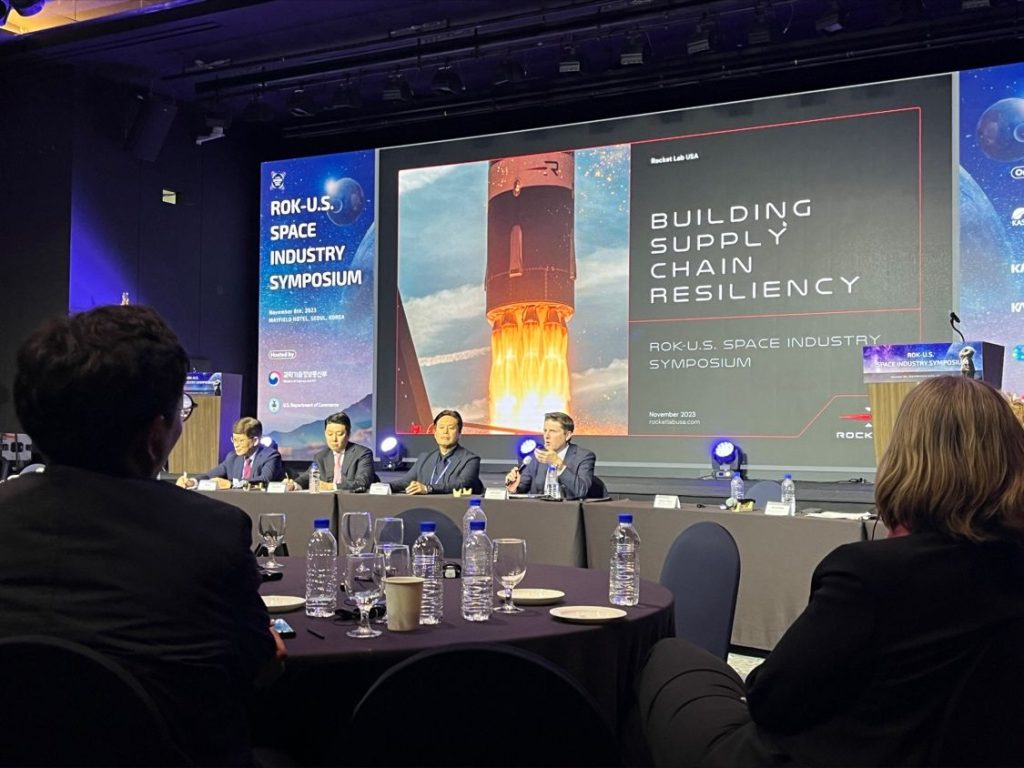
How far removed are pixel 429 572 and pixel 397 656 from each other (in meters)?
0.50

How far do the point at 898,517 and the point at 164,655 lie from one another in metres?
1.21

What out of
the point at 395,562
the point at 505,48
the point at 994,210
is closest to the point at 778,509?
the point at 395,562

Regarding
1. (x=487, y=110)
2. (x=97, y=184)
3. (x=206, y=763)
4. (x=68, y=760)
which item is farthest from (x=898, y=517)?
(x=97, y=184)

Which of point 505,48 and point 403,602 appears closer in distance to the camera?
point 403,602

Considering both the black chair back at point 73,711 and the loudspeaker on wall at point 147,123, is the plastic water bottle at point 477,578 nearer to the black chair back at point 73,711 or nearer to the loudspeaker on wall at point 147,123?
the black chair back at point 73,711

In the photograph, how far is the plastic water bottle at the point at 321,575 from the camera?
2371 mm

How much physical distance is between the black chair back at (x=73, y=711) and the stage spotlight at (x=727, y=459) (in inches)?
237

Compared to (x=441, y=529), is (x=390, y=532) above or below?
Result: above

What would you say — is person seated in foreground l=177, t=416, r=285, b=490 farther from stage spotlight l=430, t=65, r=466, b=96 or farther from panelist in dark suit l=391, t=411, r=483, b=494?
stage spotlight l=430, t=65, r=466, b=96

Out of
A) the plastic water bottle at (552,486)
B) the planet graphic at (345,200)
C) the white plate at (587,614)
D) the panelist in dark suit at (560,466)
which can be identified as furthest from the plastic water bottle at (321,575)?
the planet graphic at (345,200)

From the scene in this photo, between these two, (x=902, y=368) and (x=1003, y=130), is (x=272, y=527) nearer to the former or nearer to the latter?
(x=902, y=368)

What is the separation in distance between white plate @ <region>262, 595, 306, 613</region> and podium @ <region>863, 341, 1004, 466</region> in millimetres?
3122

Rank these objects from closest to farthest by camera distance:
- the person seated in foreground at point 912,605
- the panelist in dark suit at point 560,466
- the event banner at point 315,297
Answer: the person seated in foreground at point 912,605, the panelist in dark suit at point 560,466, the event banner at point 315,297

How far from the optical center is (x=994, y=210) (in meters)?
6.40
